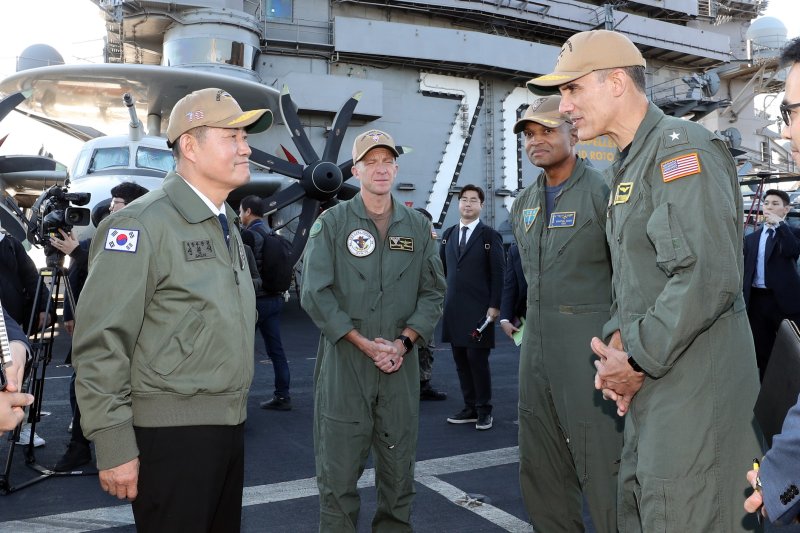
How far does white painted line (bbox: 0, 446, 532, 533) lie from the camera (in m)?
3.69

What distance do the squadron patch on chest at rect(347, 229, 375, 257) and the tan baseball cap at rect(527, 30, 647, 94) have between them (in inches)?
54.5

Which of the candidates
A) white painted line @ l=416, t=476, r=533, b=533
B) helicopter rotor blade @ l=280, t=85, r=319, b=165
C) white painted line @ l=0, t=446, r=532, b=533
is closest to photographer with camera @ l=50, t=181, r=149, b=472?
white painted line @ l=0, t=446, r=532, b=533

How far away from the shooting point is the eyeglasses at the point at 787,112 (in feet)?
4.64

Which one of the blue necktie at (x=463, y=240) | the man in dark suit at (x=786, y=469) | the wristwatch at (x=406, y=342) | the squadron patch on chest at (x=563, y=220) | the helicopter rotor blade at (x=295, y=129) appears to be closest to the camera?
the man in dark suit at (x=786, y=469)

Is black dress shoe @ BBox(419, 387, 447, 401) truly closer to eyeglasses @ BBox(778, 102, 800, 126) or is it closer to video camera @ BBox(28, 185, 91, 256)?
video camera @ BBox(28, 185, 91, 256)

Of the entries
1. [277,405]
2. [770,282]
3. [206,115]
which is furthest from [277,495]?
[770,282]

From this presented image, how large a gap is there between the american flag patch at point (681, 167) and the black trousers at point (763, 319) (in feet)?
15.5

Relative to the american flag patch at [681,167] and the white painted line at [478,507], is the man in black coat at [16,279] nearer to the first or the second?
the white painted line at [478,507]

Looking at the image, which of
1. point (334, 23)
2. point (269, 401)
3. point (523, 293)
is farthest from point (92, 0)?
point (523, 293)

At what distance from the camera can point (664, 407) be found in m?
1.95

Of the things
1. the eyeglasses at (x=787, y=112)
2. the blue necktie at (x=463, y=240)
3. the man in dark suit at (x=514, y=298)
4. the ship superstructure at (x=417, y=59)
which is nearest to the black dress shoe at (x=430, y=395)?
the blue necktie at (x=463, y=240)

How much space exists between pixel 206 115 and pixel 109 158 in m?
11.6

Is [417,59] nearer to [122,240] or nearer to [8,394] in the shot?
[122,240]

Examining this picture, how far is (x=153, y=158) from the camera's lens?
41.6 feet
